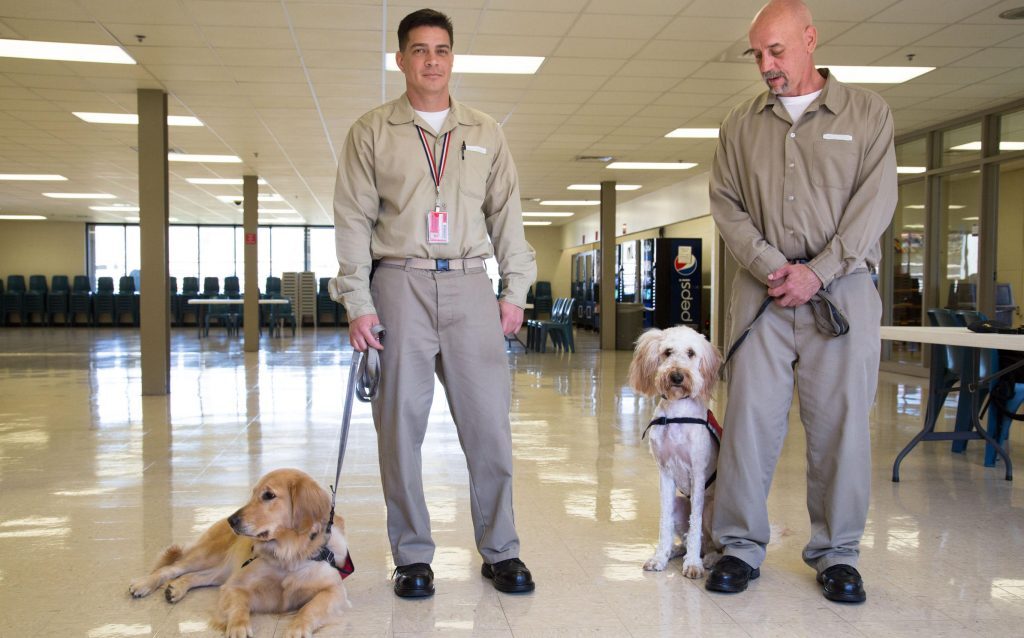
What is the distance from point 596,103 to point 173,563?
778 cm

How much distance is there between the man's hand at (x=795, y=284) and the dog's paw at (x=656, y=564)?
932 mm

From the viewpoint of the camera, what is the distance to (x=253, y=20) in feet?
21.5

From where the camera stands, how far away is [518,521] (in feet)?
11.7

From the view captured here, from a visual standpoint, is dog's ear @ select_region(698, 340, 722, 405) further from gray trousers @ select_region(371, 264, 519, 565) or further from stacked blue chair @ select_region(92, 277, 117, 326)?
stacked blue chair @ select_region(92, 277, 117, 326)

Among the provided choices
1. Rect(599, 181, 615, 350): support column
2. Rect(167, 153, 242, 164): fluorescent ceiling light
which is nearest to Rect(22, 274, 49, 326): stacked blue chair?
Rect(167, 153, 242, 164): fluorescent ceiling light

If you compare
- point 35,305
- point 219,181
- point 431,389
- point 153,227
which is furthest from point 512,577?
point 35,305

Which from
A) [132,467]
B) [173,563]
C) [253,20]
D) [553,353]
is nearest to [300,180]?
[553,353]

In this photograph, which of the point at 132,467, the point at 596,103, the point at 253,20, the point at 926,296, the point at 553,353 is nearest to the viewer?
the point at 132,467

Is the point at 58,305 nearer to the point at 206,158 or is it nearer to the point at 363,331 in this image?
the point at 206,158

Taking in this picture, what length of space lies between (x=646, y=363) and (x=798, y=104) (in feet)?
3.15

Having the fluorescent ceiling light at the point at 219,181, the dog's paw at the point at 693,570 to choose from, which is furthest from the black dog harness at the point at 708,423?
the fluorescent ceiling light at the point at 219,181

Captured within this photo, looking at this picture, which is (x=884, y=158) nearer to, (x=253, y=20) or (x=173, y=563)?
(x=173, y=563)

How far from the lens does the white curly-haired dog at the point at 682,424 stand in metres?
2.76

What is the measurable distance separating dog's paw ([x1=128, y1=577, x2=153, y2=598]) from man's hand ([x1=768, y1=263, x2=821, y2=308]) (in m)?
2.12
